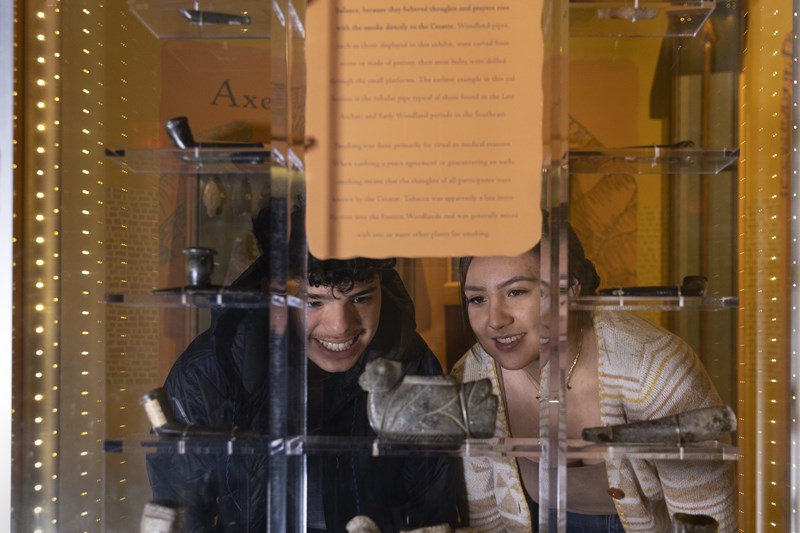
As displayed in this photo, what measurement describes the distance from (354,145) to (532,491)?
968mm

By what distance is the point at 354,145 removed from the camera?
1790 millimetres

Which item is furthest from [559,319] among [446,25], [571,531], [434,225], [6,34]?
[6,34]

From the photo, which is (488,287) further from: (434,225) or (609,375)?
(609,375)

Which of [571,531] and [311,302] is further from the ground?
[311,302]

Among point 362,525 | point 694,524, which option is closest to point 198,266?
point 362,525

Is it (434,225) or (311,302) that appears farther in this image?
(311,302)

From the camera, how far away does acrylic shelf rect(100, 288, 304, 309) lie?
1.77 m

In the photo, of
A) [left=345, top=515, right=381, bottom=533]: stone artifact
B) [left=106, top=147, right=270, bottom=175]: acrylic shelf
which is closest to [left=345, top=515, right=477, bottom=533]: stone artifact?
[left=345, top=515, right=381, bottom=533]: stone artifact

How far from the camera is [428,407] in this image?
1.75 meters

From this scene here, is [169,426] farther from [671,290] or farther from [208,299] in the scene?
[671,290]

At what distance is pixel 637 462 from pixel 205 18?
61.4 inches

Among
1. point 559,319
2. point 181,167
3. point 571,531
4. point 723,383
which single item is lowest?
point 571,531

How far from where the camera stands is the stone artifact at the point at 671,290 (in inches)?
71.7

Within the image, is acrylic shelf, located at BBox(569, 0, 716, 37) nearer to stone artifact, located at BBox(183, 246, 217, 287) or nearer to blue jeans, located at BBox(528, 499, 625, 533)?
stone artifact, located at BBox(183, 246, 217, 287)
